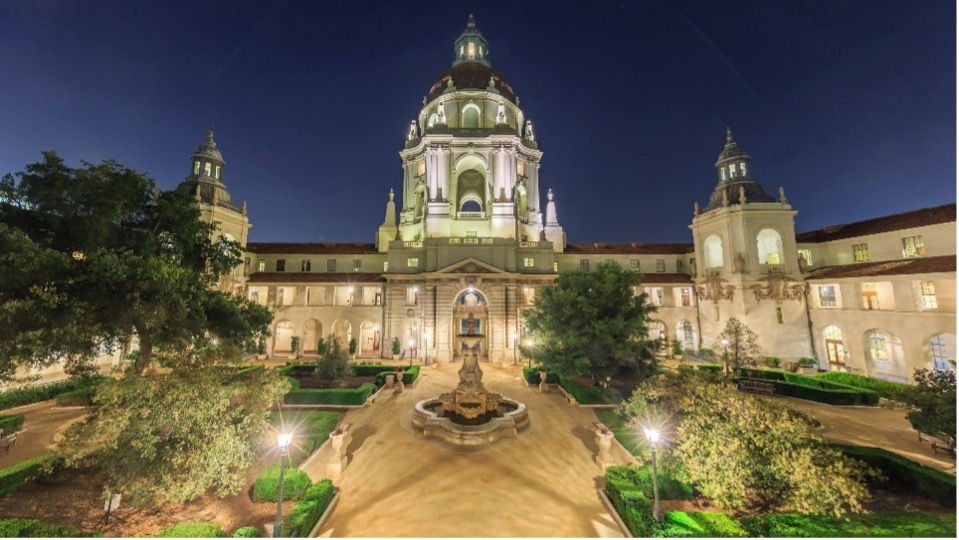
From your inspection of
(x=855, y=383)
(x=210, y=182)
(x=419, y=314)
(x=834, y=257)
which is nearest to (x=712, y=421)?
(x=855, y=383)

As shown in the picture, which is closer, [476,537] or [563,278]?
[476,537]

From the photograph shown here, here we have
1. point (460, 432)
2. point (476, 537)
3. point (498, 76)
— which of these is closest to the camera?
point (476, 537)

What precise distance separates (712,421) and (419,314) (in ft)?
105

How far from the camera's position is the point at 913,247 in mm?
29656

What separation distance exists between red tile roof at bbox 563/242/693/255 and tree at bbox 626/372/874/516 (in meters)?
35.5

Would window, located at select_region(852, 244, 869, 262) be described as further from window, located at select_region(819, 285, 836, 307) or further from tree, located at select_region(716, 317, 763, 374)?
tree, located at select_region(716, 317, 763, 374)

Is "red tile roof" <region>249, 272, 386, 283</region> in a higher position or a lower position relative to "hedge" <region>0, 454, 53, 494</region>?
higher

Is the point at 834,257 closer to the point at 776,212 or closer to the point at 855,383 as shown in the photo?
the point at 776,212

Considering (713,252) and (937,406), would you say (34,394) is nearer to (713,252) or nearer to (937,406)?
(937,406)

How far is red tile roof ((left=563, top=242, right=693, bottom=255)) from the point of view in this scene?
1778 inches

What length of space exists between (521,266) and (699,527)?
3224cm

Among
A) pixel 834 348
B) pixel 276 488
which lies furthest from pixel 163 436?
pixel 834 348

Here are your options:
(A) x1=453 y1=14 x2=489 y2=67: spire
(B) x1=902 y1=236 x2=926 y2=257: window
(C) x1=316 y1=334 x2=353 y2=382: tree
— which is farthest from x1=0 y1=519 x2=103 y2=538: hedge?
(A) x1=453 y1=14 x2=489 y2=67: spire

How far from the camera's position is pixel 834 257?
119 feet
